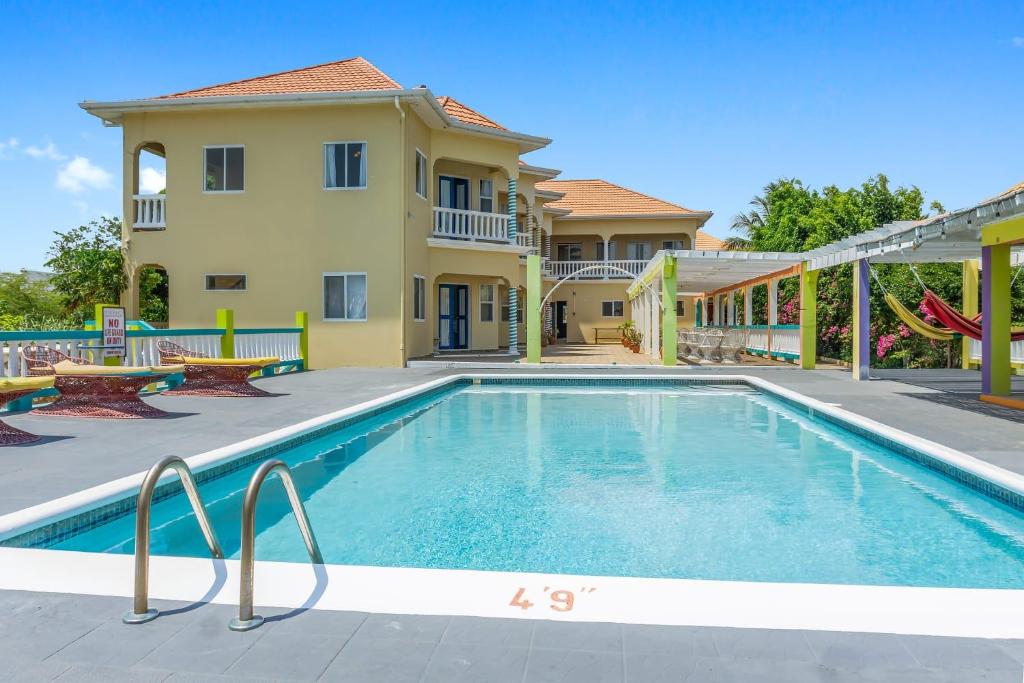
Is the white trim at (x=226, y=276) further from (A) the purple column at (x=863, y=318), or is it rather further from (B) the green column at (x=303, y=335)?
(A) the purple column at (x=863, y=318)

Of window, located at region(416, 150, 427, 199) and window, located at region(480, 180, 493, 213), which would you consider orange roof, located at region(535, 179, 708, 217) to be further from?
window, located at region(416, 150, 427, 199)

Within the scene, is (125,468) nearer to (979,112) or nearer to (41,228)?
(979,112)

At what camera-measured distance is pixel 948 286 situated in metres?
21.1

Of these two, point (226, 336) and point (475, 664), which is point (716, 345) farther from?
point (475, 664)

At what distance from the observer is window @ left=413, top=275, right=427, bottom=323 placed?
20.0m

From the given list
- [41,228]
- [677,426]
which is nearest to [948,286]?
[677,426]

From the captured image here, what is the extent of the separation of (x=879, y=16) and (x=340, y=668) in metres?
19.3

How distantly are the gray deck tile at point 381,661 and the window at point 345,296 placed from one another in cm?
1626

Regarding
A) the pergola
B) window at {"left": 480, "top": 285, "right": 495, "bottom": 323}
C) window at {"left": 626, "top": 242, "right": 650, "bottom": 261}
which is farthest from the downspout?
window at {"left": 626, "top": 242, "right": 650, "bottom": 261}

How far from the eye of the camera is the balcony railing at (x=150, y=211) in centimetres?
1927

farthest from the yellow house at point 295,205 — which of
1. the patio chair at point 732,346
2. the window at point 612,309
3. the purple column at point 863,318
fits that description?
the window at point 612,309

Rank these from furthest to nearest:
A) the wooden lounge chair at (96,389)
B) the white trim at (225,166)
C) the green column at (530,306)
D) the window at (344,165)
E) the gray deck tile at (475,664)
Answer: the green column at (530,306) → the white trim at (225,166) → the window at (344,165) → the wooden lounge chair at (96,389) → the gray deck tile at (475,664)

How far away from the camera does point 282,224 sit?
62.0 feet

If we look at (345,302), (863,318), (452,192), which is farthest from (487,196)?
(863,318)
